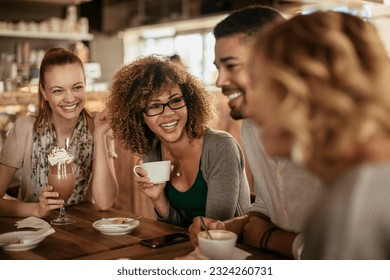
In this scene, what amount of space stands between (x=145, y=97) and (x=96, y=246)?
0.66 meters

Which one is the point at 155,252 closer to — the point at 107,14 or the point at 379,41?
the point at 379,41

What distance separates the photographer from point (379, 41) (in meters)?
0.83

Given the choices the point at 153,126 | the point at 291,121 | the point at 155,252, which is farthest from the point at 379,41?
the point at 153,126

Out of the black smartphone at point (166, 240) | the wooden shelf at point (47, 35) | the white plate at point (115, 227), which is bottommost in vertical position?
the black smartphone at point (166, 240)

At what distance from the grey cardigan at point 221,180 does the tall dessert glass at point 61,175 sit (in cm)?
36

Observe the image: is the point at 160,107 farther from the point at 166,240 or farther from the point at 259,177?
the point at 166,240

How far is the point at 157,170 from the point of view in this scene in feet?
5.02

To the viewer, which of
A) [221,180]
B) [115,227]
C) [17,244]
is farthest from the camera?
[221,180]

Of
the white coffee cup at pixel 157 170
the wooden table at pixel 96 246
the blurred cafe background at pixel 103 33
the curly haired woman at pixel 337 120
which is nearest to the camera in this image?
the curly haired woman at pixel 337 120

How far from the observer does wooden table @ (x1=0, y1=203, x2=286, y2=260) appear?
123cm

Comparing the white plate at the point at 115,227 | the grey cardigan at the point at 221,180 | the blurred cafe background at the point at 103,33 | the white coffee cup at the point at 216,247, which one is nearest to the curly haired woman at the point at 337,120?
the white coffee cup at the point at 216,247

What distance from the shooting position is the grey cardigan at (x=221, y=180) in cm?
167

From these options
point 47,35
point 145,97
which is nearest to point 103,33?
point 47,35

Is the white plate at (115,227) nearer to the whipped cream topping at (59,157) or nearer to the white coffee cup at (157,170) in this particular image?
the white coffee cup at (157,170)
